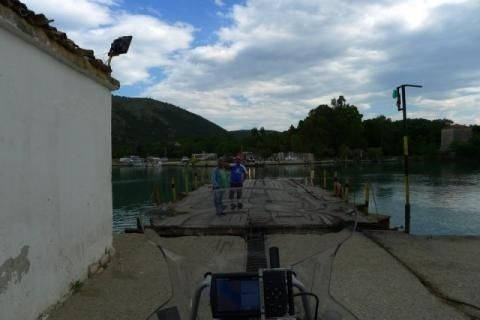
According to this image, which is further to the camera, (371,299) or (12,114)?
(371,299)

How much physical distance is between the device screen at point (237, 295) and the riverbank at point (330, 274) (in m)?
0.34

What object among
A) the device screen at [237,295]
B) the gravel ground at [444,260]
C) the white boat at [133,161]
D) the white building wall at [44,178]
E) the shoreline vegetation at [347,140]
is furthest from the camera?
the white boat at [133,161]

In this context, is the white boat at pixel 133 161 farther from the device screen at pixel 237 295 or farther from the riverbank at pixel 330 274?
the device screen at pixel 237 295

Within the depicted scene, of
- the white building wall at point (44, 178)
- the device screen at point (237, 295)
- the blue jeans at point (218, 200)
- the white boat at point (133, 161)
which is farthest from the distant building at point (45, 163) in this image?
the white boat at point (133, 161)

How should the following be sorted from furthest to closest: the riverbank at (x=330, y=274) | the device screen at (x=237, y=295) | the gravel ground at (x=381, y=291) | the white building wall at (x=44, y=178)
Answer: the gravel ground at (x=381, y=291)
the white building wall at (x=44, y=178)
the riverbank at (x=330, y=274)
the device screen at (x=237, y=295)

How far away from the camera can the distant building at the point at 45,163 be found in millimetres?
5102

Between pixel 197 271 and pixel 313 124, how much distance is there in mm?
127521

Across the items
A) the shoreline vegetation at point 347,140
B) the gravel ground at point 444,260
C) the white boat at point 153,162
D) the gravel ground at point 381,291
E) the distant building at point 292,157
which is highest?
the shoreline vegetation at point 347,140

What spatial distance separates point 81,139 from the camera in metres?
7.56

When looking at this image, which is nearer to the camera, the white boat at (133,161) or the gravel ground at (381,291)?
the gravel ground at (381,291)

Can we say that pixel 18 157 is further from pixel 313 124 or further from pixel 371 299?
pixel 313 124

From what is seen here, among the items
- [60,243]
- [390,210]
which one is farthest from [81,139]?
[390,210]

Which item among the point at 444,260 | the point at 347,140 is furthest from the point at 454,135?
the point at 444,260

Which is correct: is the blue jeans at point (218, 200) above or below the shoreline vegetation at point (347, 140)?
below
